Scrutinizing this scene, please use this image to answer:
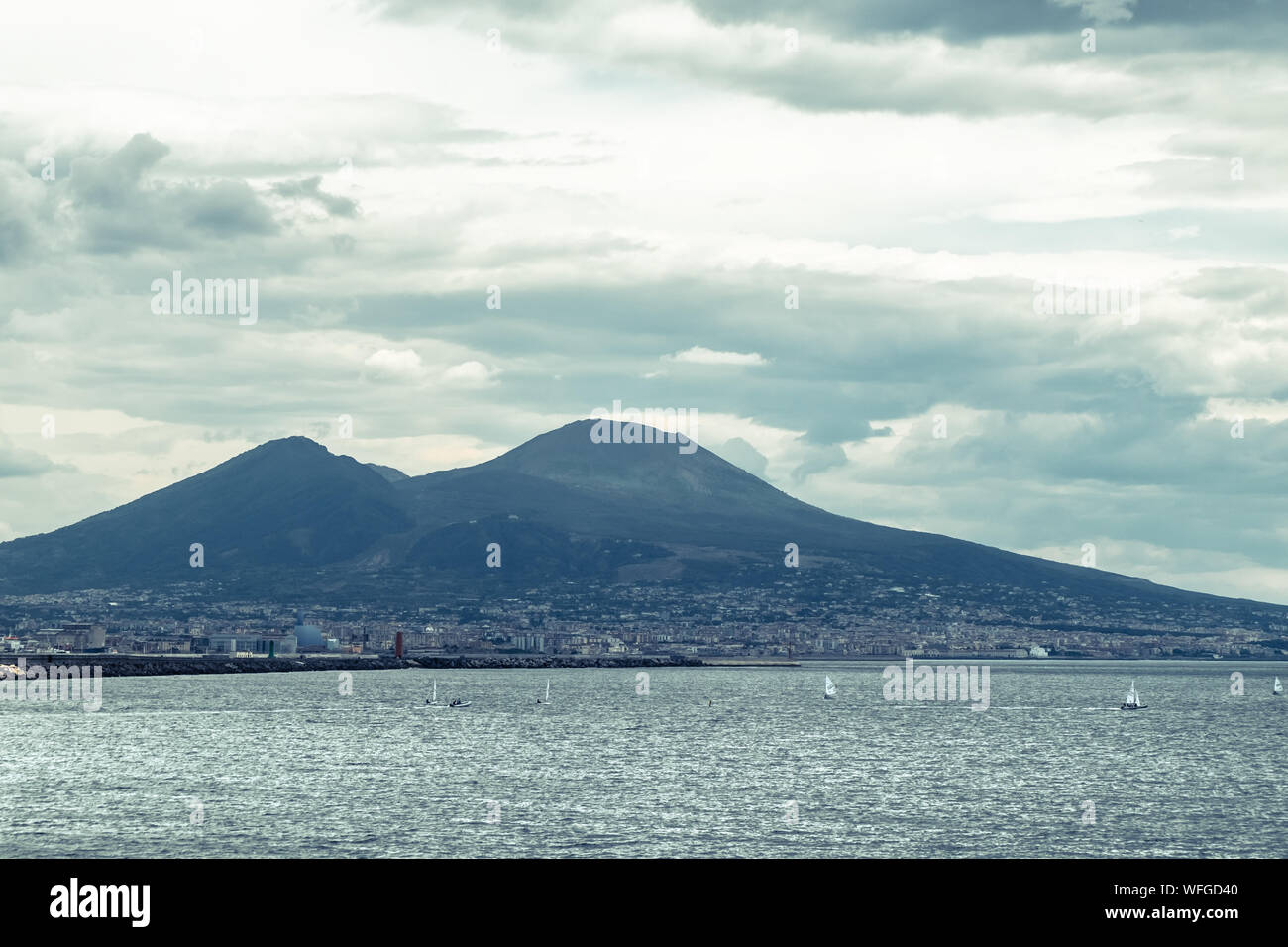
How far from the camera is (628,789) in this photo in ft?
285

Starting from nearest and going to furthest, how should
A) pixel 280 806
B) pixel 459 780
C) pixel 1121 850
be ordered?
pixel 1121 850, pixel 280 806, pixel 459 780

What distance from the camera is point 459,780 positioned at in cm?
9212

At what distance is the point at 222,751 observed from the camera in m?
113

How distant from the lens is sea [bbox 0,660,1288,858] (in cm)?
6512

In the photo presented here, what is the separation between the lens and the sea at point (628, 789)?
65.1 meters
